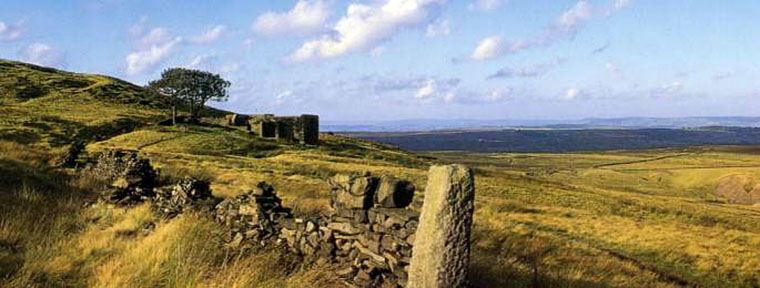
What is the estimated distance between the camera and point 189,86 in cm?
8131

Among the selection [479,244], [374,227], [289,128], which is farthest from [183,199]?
[289,128]

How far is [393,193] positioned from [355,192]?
0.84 meters

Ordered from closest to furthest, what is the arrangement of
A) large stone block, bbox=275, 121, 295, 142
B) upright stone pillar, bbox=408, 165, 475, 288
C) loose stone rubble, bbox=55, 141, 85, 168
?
1. upright stone pillar, bbox=408, 165, 475, 288
2. loose stone rubble, bbox=55, 141, 85, 168
3. large stone block, bbox=275, 121, 295, 142

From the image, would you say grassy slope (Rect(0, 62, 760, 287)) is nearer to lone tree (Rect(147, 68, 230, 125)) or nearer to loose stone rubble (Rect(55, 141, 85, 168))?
loose stone rubble (Rect(55, 141, 85, 168))

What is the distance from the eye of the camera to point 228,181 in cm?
2942

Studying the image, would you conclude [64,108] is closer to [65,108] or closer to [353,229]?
[65,108]

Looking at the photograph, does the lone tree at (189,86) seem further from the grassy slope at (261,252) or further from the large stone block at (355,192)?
the large stone block at (355,192)

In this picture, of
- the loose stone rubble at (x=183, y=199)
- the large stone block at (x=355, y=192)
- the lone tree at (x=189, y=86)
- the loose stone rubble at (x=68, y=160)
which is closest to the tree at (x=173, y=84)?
the lone tree at (x=189, y=86)

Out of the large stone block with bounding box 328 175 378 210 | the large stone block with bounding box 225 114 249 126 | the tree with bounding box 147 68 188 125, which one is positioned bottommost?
the large stone block with bounding box 328 175 378 210

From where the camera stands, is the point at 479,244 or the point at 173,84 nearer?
the point at 479,244

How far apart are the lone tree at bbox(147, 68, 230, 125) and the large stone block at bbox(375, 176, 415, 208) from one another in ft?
248

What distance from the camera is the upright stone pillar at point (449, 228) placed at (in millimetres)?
6461

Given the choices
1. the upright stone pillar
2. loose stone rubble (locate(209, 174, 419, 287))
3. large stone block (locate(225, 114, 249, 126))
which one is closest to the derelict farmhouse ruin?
large stone block (locate(225, 114, 249, 126))

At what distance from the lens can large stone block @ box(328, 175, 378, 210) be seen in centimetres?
977
